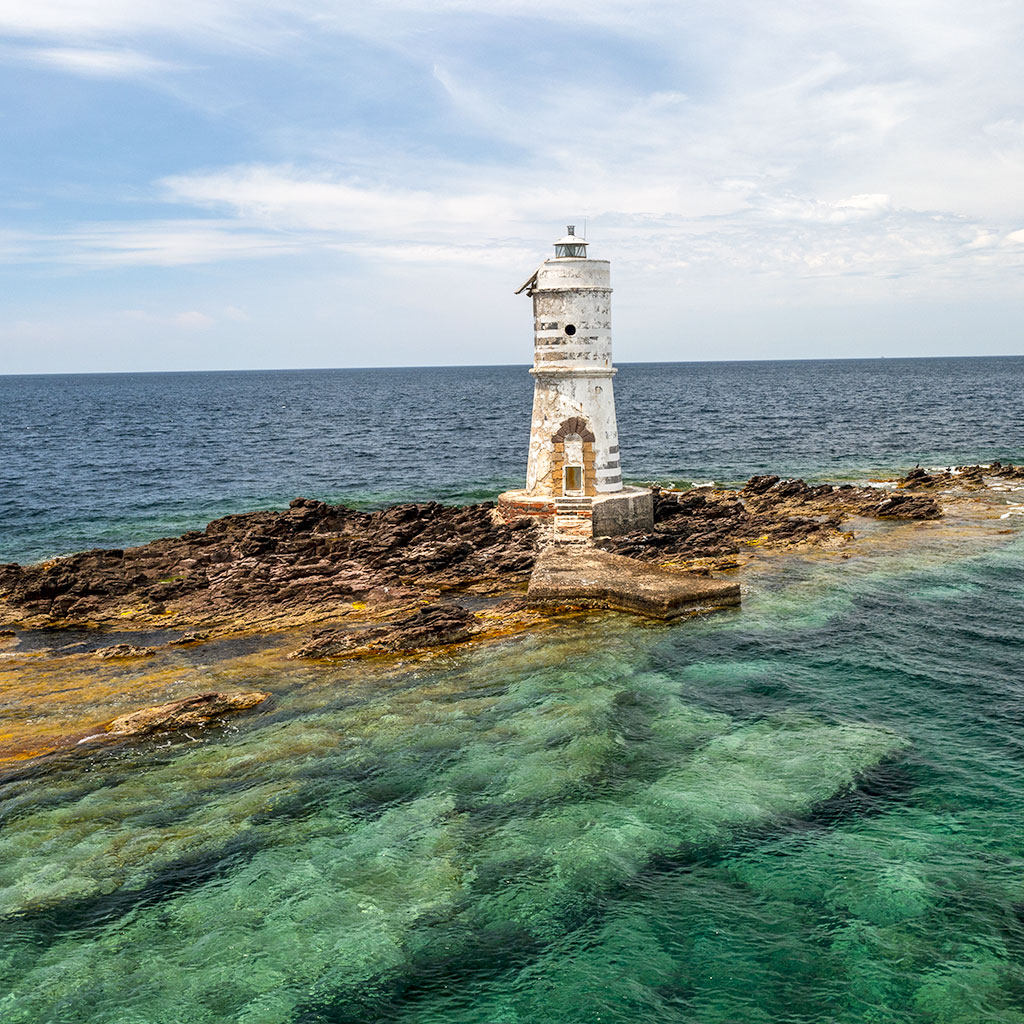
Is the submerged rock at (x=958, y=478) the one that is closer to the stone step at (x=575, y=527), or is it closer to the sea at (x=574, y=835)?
the sea at (x=574, y=835)

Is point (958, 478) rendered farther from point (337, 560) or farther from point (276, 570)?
point (276, 570)

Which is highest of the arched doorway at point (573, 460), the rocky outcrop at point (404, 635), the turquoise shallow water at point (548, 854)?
the arched doorway at point (573, 460)

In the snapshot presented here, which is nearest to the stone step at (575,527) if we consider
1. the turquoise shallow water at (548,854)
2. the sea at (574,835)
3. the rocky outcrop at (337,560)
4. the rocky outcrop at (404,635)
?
the rocky outcrop at (337,560)

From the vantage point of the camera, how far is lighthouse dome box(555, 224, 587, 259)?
94.8 ft

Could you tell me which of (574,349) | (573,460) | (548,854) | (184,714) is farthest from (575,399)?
(548,854)

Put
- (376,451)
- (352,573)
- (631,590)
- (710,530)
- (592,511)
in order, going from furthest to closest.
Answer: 1. (376,451)
2. (710,530)
3. (592,511)
4. (352,573)
5. (631,590)

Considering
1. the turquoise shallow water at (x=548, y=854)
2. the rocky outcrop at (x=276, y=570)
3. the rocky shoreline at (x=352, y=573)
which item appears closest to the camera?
the turquoise shallow water at (x=548, y=854)

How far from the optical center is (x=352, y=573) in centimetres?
2655

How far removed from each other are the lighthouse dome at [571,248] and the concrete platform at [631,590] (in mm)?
10907

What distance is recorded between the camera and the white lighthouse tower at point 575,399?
28.7m

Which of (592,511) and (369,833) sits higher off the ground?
(592,511)

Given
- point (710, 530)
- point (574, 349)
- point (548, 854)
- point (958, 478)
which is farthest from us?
point (958, 478)

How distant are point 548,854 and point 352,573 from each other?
52.1ft

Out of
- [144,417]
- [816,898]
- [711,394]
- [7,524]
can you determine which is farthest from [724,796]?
[711,394]
